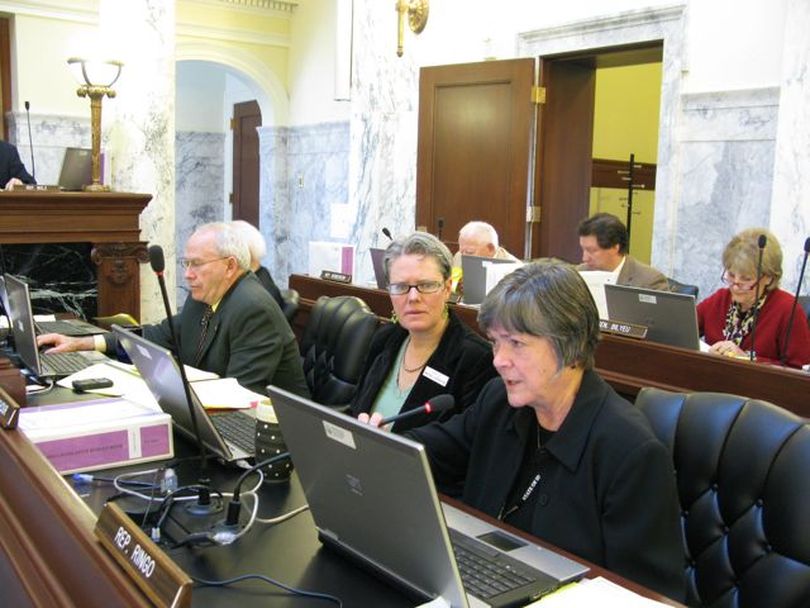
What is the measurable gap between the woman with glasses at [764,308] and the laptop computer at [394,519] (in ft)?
7.32

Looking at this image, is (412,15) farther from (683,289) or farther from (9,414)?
(9,414)

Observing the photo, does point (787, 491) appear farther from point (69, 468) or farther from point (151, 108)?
point (151, 108)

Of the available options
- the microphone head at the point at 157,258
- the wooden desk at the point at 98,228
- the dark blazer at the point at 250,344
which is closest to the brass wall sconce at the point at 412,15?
the wooden desk at the point at 98,228

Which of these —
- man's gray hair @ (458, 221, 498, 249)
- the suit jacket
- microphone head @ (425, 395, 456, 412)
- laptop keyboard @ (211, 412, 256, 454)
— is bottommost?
laptop keyboard @ (211, 412, 256, 454)

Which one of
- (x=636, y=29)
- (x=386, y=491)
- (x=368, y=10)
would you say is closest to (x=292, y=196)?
(x=368, y=10)

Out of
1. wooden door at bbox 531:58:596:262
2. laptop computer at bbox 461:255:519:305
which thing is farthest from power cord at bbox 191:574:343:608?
wooden door at bbox 531:58:596:262

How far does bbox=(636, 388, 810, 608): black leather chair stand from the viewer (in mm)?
1547

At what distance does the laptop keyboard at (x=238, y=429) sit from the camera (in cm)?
202

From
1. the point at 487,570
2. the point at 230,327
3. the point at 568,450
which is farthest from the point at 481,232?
the point at 487,570

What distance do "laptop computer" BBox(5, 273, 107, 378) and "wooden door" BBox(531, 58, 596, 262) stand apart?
12.5 ft

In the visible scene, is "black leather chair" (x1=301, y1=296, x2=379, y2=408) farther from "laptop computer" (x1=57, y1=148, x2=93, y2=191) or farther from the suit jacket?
"laptop computer" (x1=57, y1=148, x2=93, y2=191)

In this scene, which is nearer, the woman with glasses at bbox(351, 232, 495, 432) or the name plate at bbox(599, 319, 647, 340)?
the woman with glasses at bbox(351, 232, 495, 432)

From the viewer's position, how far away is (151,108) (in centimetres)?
583

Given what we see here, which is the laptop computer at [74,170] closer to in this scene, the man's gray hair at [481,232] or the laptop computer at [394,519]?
the man's gray hair at [481,232]
